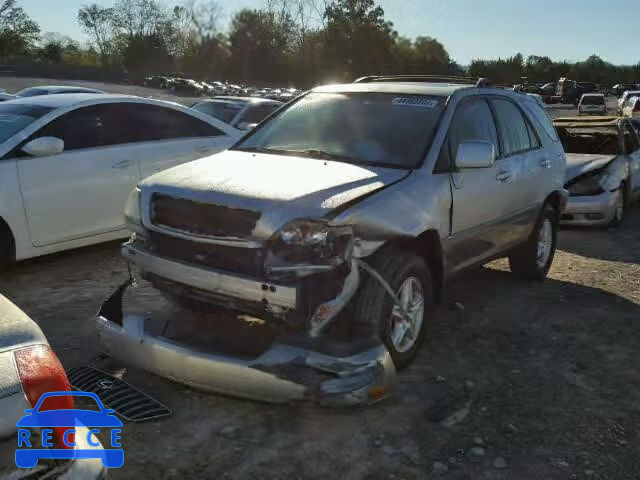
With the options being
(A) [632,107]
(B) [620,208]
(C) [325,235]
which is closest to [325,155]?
(C) [325,235]

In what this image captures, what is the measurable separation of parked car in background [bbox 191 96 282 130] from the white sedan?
4.41 m

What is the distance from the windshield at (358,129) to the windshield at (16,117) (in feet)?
7.37

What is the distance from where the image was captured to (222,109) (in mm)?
11938

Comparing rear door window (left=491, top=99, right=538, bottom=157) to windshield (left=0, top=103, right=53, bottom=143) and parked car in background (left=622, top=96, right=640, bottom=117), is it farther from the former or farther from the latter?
parked car in background (left=622, top=96, right=640, bottom=117)

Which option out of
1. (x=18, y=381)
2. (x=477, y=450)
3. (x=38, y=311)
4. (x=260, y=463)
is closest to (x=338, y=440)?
(x=260, y=463)

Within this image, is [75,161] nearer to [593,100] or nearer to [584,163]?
[584,163]

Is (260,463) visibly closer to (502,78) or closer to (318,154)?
(318,154)

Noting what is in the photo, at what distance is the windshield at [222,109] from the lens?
11677 millimetres

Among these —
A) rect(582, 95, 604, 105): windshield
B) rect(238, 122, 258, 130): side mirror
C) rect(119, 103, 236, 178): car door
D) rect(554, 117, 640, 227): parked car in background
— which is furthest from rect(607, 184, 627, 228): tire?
rect(582, 95, 604, 105): windshield

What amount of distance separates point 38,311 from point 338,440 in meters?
2.82

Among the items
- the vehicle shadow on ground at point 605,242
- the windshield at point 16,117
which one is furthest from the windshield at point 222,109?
the vehicle shadow on ground at point 605,242

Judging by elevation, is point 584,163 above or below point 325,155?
below

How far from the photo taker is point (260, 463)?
318 cm

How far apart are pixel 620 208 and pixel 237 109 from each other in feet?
21.3
